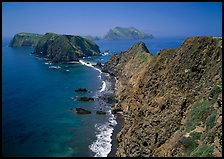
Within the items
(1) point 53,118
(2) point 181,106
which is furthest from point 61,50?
(2) point 181,106

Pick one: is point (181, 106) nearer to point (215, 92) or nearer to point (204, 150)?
A: point (215, 92)

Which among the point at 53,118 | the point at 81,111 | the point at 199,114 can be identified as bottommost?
the point at 53,118

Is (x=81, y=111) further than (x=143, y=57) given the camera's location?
No

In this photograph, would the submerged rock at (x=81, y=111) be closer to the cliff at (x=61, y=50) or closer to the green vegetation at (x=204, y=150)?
the green vegetation at (x=204, y=150)

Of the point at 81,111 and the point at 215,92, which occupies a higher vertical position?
the point at 215,92

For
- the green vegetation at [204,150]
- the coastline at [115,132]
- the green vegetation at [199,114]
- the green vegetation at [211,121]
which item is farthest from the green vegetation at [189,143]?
the coastline at [115,132]

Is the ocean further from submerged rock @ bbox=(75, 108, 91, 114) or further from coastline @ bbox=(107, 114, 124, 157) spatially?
submerged rock @ bbox=(75, 108, 91, 114)

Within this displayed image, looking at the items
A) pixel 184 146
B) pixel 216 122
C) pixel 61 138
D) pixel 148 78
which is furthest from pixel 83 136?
pixel 216 122
